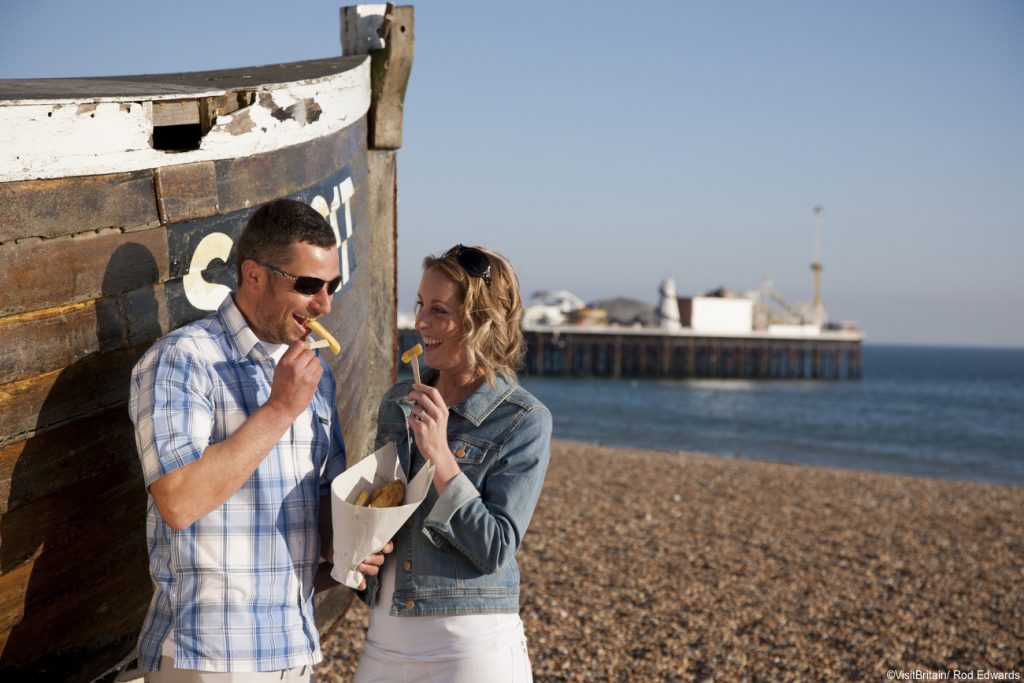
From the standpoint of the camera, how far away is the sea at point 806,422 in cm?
2441

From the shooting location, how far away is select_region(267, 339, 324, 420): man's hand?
1860mm

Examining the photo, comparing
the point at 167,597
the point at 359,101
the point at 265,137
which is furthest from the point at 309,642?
the point at 359,101

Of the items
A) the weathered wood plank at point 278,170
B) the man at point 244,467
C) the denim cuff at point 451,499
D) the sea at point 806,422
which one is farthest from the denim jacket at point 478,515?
the sea at point 806,422

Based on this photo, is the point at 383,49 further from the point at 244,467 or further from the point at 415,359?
the point at 244,467

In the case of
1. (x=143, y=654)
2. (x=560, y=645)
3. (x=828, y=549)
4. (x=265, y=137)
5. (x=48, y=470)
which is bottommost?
(x=828, y=549)

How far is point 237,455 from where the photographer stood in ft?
6.07

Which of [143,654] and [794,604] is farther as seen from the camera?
[794,604]

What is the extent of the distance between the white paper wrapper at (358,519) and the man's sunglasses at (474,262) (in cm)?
46

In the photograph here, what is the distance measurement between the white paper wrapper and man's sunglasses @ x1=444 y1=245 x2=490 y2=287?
46cm

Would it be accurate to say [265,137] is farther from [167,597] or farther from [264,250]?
[167,597]

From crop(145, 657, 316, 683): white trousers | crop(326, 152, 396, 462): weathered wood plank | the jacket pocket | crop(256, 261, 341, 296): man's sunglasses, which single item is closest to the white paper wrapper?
the jacket pocket

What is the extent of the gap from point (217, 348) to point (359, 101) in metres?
1.95

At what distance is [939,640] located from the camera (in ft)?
19.4

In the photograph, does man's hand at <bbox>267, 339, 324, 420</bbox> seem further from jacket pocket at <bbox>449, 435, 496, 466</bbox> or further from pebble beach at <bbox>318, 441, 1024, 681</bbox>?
pebble beach at <bbox>318, 441, 1024, 681</bbox>
